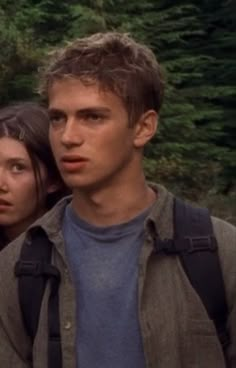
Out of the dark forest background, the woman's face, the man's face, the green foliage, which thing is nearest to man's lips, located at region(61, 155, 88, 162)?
the man's face

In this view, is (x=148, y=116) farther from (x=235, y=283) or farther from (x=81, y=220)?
(x=235, y=283)

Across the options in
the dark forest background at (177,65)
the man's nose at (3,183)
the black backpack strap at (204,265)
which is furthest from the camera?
the dark forest background at (177,65)

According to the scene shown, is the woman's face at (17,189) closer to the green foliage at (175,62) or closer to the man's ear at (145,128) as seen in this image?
the man's ear at (145,128)

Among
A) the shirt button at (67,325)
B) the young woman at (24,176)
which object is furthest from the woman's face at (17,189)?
the shirt button at (67,325)

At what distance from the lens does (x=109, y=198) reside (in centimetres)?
284

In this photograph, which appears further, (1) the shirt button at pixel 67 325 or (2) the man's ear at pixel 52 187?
(2) the man's ear at pixel 52 187

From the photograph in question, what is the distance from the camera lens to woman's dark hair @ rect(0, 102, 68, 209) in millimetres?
3592

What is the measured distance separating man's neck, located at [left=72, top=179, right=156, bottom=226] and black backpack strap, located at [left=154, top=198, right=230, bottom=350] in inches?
5.7

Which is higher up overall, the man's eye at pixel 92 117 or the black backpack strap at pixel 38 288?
the man's eye at pixel 92 117

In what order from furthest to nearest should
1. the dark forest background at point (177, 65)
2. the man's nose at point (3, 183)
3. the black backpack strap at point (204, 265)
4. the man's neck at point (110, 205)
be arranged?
the dark forest background at point (177, 65) < the man's nose at point (3, 183) < the man's neck at point (110, 205) < the black backpack strap at point (204, 265)

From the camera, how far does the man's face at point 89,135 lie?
9.06ft

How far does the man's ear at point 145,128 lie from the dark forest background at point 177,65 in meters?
11.3

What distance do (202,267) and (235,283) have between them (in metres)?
0.09

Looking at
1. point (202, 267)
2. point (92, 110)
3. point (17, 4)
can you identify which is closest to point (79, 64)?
point (92, 110)
